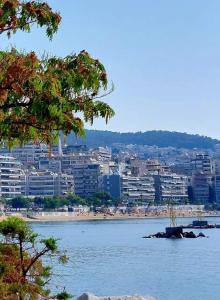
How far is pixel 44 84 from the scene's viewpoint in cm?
923

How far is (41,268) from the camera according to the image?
13555 millimetres

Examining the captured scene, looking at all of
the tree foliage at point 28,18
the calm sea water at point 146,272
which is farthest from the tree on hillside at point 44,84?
the calm sea water at point 146,272

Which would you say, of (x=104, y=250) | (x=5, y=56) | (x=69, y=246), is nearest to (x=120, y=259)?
(x=104, y=250)

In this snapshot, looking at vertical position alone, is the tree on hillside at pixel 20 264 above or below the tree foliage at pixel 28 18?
below

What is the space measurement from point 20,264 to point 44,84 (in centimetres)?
488

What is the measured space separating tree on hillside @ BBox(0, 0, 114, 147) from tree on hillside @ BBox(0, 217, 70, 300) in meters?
2.70

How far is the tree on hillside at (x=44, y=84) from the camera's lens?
9.33 meters

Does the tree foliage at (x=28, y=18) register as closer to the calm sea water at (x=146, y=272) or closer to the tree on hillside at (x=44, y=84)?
the tree on hillside at (x=44, y=84)

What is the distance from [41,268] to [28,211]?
188 metres

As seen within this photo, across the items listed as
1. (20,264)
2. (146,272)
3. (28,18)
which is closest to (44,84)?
(28,18)

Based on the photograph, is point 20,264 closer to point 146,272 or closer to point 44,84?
point 44,84

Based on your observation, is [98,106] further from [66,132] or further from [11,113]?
[11,113]

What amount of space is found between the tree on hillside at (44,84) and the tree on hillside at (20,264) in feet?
8.85

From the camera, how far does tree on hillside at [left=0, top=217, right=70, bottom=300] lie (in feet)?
39.2
